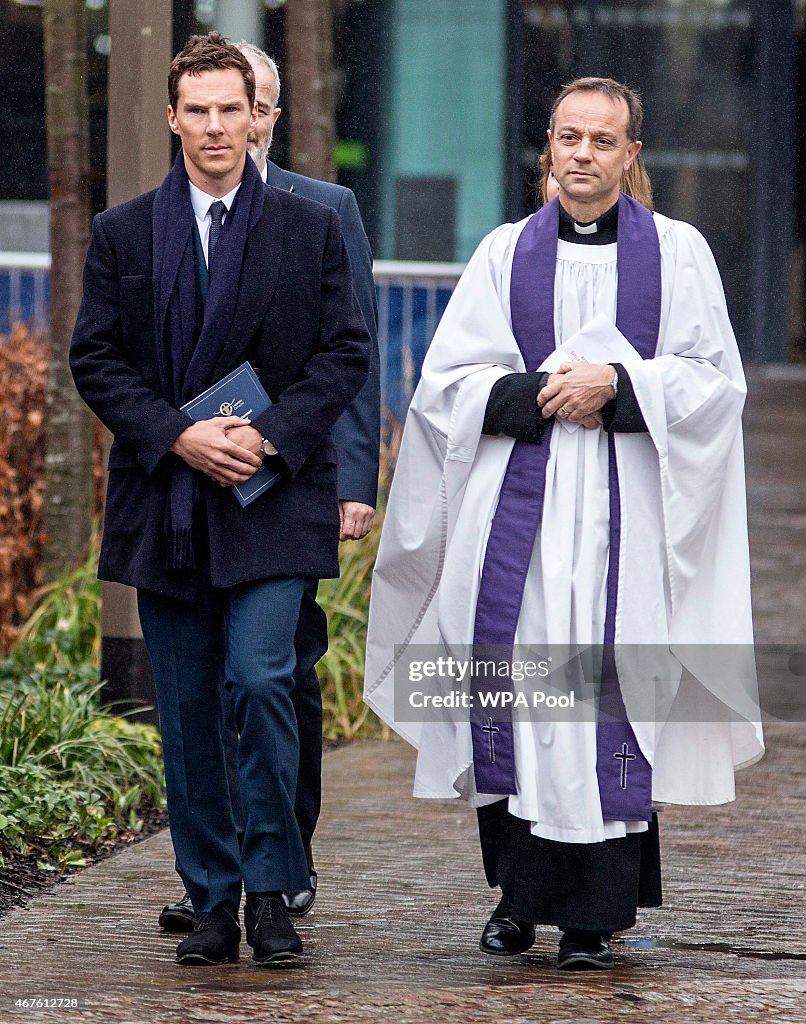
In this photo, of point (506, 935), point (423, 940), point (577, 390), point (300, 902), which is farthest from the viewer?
point (300, 902)

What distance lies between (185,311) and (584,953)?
1641 mm

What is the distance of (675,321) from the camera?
388 cm

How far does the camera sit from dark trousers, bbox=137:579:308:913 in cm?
370

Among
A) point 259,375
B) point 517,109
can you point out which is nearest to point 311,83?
point 517,109

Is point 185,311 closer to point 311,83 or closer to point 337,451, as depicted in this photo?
point 337,451

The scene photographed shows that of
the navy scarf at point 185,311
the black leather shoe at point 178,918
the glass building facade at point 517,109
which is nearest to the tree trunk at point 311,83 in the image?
the glass building facade at point 517,109

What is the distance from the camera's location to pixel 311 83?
7258 mm

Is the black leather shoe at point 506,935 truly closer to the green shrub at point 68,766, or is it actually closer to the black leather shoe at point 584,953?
the black leather shoe at point 584,953

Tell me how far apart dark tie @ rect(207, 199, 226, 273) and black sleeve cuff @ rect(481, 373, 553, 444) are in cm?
69

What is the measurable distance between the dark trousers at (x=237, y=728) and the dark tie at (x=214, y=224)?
2.41ft

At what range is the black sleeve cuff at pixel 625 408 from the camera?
3.79 metres

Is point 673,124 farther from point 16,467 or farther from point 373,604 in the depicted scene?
point 373,604

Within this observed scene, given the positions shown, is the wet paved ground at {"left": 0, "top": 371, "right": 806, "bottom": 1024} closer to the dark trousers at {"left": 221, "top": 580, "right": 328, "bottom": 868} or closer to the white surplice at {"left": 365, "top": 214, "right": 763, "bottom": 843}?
the dark trousers at {"left": 221, "top": 580, "right": 328, "bottom": 868}

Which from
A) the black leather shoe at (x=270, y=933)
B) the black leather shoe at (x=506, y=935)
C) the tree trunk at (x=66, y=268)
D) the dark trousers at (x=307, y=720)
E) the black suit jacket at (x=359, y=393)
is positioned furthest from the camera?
the tree trunk at (x=66, y=268)
